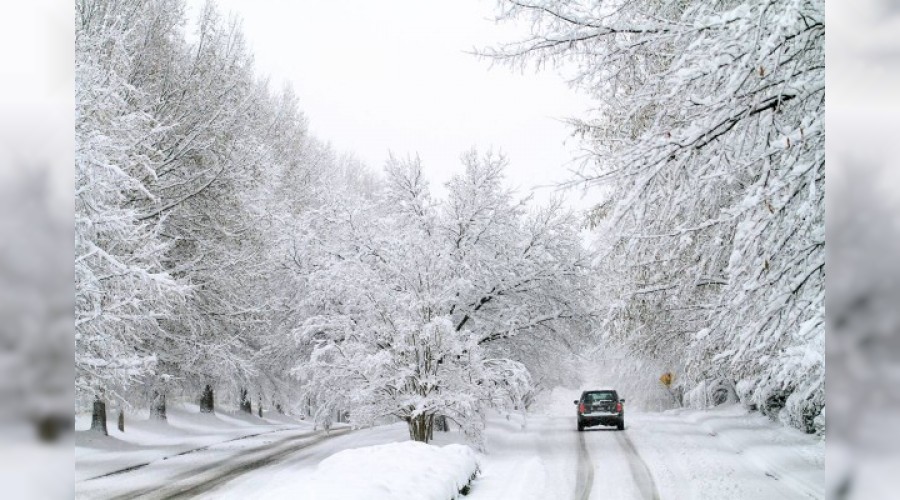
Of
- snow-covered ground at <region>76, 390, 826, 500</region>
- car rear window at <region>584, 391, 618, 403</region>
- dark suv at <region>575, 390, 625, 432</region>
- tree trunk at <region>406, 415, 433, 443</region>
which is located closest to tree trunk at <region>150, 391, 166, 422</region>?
snow-covered ground at <region>76, 390, 826, 500</region>

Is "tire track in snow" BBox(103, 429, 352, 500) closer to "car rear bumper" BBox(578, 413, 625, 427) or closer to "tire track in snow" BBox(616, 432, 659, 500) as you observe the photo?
"tire track in snow" BBox(616, 432, 659, 500)

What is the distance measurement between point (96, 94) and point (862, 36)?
976 cm

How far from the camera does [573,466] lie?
478 inches

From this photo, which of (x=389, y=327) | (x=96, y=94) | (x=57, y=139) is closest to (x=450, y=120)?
(x=389, y=327)

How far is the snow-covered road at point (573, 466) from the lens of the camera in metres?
9.61

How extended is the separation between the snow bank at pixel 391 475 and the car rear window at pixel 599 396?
398 inches

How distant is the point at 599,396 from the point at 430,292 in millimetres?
8759

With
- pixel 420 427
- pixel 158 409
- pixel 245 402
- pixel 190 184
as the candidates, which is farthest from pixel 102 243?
pixel 245 402

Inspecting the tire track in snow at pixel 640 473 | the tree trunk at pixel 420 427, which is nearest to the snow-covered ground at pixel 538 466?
the tire track in snow at pixel 640 473

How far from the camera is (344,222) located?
50.4 feet

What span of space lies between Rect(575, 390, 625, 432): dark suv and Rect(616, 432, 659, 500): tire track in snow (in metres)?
3.82

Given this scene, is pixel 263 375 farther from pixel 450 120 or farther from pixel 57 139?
pixel 57 139

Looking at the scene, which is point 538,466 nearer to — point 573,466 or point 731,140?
point 573,466

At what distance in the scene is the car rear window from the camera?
19969 mm
